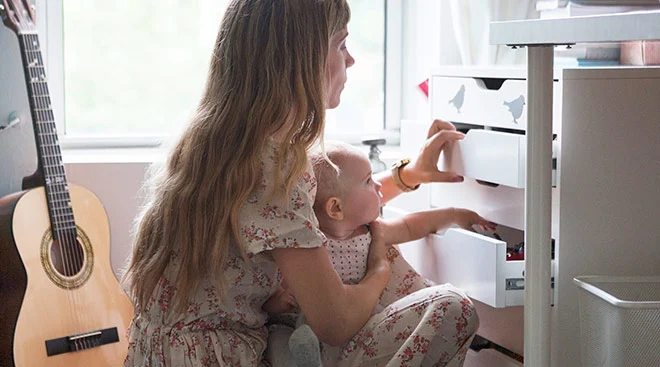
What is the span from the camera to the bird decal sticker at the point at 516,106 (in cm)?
150

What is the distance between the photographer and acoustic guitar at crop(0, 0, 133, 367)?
184 centimetres

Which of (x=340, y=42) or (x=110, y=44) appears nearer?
(x=340, y=42)

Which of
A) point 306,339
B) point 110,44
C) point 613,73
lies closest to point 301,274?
point 306,339

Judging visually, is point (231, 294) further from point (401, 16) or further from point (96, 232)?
point (401, 16)

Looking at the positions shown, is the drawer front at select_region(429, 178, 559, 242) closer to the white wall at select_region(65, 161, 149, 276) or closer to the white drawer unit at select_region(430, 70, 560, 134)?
the white drawer unit at select_region(430, 70, 560, 134)

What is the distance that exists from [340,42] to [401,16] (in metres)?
1.21

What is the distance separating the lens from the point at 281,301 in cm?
150

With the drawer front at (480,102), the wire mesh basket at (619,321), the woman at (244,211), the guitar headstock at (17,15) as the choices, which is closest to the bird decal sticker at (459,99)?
the drawer front at (480,102)

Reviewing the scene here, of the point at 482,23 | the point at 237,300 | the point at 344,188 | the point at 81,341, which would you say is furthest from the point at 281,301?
the point at 482,23

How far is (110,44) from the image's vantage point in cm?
244

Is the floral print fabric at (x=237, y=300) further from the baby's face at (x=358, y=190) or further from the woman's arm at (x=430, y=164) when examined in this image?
the woman's arm at (x=430, y=164)

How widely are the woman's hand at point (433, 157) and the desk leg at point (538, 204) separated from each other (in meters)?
0.41

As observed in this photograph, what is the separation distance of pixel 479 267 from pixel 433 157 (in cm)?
26

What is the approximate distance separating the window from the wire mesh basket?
135cm
